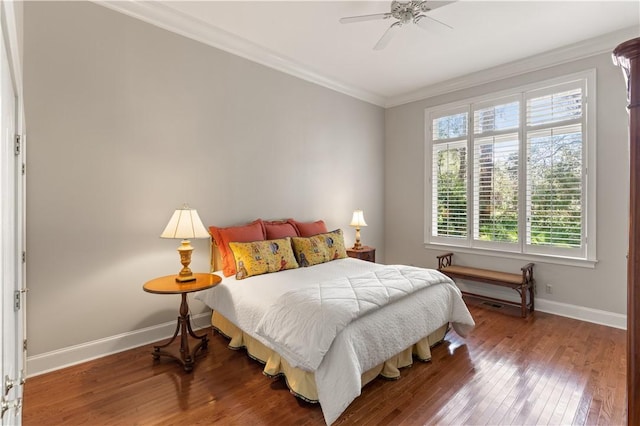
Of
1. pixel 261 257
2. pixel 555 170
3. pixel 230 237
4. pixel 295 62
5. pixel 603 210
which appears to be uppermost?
pixel 295 62

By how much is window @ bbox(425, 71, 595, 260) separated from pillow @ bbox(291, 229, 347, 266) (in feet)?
6.15

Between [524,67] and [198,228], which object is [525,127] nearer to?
[524,67]

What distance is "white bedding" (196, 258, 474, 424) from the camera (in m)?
1.94

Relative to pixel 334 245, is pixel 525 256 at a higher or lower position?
lower

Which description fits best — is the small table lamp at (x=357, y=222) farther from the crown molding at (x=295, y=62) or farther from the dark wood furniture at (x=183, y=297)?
the dark wood furniture at (x=183, y=297)

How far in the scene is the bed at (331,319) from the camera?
200cm

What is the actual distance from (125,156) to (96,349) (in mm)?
1669

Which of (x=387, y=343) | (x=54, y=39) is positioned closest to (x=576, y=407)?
(x=387, y=343)

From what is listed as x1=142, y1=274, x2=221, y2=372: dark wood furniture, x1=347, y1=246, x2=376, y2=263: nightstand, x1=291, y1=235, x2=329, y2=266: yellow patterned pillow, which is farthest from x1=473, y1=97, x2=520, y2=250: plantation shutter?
x1=142, y1=274, x2=221, y2=372: dark wood furniture

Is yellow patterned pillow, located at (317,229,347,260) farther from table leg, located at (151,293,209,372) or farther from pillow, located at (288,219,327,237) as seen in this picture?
table leg, located at (151,293,209,372)

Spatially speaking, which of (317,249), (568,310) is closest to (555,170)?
(568,310)

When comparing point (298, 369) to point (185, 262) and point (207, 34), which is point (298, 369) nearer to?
point (185, 262)

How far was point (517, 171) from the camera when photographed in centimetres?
408

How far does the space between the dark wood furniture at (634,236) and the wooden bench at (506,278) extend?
3.26m
